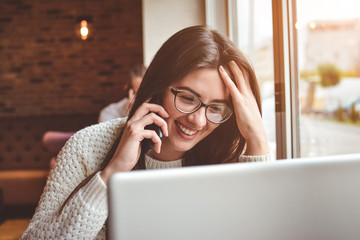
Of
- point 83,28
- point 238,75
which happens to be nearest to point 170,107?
point 238,75

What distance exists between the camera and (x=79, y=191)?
2.78ft

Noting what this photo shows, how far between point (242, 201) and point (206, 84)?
2.08ft

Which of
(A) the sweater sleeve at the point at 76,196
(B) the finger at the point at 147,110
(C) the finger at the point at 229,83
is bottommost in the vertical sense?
(A) the sweater sleeve at the point at 76,196

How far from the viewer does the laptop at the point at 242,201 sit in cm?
43

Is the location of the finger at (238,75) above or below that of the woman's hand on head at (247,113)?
above

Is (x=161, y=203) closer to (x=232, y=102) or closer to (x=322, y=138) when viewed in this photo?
(x=232, y=102)

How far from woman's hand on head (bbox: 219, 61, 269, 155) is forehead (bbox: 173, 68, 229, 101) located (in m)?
0.02

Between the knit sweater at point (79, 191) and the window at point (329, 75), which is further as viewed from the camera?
the window at point (329, 75)

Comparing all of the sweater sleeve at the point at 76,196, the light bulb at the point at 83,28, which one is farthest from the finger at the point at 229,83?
the light bulb at the point at 83,28

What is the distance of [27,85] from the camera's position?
5.42 metres

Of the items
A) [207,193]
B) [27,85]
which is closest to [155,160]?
[207,193]

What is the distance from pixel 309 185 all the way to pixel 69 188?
71cm

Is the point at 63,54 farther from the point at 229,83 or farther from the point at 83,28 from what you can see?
the point at 229,83

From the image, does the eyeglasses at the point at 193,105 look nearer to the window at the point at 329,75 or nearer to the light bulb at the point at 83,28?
the window at the point at 329,75
